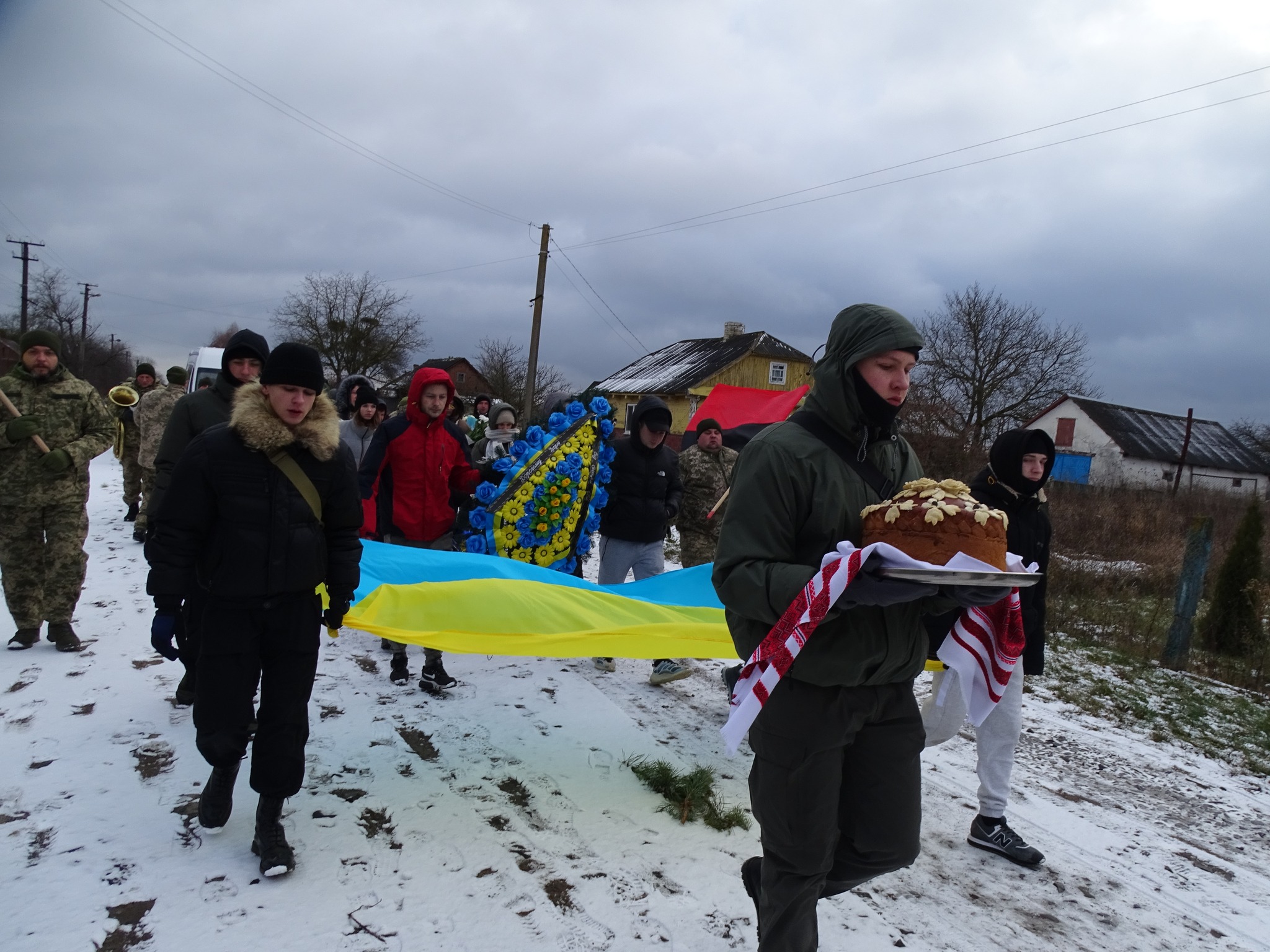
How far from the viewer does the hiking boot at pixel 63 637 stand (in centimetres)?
531

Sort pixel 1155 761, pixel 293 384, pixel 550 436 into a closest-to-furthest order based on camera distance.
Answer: pixel 293 384, pixel 1155 761, pixel 550 436

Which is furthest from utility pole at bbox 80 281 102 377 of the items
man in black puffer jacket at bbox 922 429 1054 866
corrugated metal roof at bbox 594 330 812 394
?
man in black puffer jacket at bbox 922 429 1054 866

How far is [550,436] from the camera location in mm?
6016

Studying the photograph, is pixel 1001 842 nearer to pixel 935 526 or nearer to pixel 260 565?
pixel 935 526

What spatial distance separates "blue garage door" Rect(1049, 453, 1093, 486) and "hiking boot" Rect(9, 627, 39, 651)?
125 feet

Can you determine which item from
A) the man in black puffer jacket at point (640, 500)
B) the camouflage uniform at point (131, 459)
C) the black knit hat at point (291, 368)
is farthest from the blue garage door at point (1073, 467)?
the black knit hat at point (291, 368)

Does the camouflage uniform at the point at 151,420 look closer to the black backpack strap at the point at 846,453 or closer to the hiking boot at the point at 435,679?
the hiking boot at the point at 435,679

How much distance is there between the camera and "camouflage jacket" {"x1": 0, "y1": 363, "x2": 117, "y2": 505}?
5273 millimetres

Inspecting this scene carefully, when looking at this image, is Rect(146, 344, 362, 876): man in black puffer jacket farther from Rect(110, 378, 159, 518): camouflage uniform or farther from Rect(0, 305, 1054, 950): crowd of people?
Rect(110, 378, 159, 518): camouflage uniform

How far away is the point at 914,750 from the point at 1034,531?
208 cm

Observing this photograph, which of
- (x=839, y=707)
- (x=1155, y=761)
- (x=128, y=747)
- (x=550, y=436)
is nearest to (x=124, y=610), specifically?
(x=128, y=747)

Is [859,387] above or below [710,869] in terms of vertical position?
above

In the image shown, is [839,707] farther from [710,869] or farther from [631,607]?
[631,607]

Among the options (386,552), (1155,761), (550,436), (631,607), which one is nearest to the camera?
(631,607)
